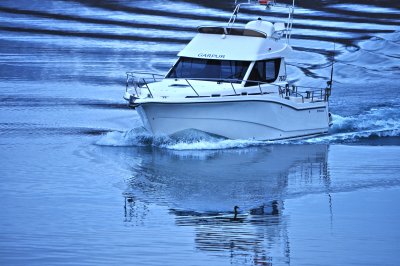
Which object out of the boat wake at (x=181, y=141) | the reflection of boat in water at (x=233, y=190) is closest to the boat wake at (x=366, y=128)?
the reflection of boat in water at (x=233, y=190)

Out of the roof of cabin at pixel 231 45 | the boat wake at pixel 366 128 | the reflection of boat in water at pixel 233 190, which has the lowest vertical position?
the boat wake at pixel 366 128

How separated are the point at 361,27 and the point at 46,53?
12.8 meters

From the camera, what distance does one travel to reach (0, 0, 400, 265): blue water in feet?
52.6

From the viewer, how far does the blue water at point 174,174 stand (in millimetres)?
16031

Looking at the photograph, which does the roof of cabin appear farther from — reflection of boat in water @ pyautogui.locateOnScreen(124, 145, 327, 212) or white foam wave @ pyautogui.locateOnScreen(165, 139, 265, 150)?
reflection of boat in water @ pyautogui.locateOnScreen(124, 145, 327, 212)

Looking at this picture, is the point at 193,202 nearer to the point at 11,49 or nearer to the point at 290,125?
the point at 290,125

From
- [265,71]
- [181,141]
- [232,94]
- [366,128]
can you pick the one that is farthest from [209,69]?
[366,128]

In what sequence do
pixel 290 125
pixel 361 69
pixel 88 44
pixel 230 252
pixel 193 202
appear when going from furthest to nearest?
1. pixel 88 44
2. pixel 361 69
3. pixel 290 125
4. pixel 193 202
5. pixel 230 252

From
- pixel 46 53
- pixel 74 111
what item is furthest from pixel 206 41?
pixel 46 53

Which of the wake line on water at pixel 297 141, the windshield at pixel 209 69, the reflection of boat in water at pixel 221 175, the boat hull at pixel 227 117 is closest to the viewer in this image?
the reflection of boat in water at pixel 221 175

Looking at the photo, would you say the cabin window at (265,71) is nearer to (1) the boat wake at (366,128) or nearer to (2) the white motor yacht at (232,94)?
(2) the white motor yacht at (232,94)

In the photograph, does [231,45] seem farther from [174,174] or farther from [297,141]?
[174,174]

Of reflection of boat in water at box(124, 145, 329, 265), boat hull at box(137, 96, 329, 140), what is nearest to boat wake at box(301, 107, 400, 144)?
boat hull at box(137, 96, 329, 140)

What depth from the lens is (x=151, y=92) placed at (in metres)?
23.4
